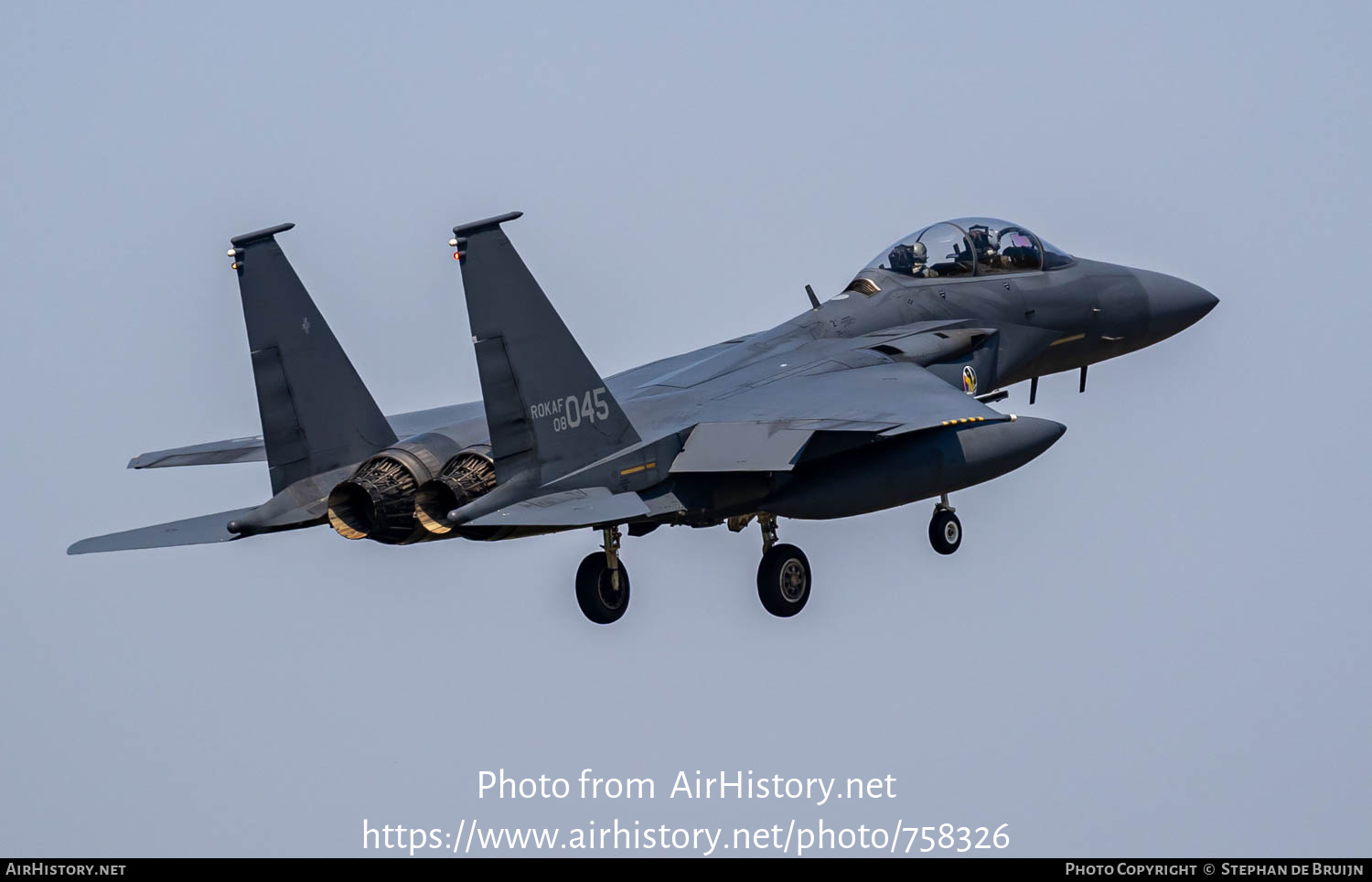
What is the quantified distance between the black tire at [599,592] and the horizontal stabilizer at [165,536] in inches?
128

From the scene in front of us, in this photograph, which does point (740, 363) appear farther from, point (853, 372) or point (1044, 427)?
point (1044, 427)

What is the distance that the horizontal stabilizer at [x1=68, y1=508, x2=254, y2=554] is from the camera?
19.5 meters

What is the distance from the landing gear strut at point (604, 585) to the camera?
20.6m

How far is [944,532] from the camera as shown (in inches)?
912

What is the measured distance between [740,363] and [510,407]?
4066 millimetres

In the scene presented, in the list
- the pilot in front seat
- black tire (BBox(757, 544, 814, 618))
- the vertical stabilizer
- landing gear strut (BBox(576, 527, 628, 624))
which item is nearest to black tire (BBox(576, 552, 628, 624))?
landing gear strut (BBox(576, 527, 628, 624))

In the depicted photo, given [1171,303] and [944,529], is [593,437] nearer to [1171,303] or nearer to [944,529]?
[944,529]

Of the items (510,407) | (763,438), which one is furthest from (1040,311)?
(510,407)

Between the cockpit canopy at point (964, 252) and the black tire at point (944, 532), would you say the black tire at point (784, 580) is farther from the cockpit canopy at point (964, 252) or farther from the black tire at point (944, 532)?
the cockpit canopy at point (964, 252)

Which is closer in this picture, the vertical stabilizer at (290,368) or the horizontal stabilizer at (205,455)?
the vertical stabilizer at (290,368)

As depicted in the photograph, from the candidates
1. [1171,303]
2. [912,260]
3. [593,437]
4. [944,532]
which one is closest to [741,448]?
[593,437]

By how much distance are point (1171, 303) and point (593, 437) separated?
8.87 metres

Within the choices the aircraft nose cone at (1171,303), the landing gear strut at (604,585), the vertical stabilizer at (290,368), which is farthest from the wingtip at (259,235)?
the aircraft nose cone at (1171,303)

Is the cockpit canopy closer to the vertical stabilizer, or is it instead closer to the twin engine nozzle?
the twin engine nozzle
